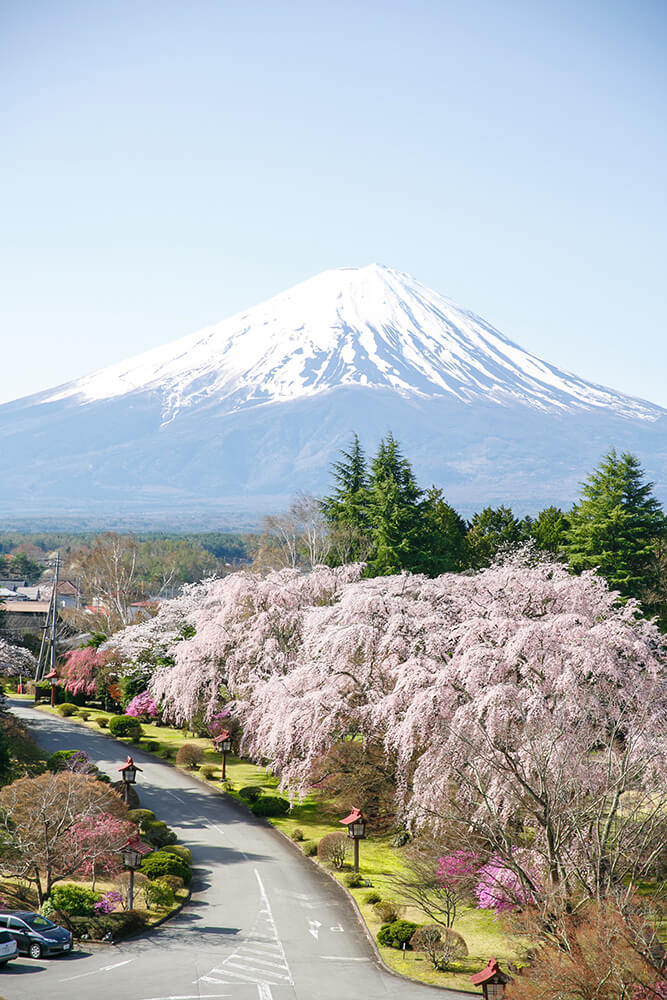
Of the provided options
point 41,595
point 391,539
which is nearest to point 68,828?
point 391,539

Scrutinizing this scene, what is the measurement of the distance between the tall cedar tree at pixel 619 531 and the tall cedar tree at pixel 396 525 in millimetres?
8718

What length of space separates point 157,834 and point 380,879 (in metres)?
7.36

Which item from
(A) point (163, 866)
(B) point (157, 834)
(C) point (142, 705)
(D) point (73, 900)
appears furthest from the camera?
(C) point (142, 705)

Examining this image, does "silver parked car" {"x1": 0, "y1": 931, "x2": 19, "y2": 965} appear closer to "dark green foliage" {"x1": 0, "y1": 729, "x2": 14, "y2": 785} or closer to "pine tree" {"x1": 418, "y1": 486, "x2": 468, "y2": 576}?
"dark green foliage" {"x1": 0, "y1": 729, "x2": 14, "y2": 785}

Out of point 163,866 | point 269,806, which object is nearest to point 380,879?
point 163,866

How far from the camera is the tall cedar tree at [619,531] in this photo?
5206 centimetres

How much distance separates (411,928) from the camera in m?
23.5

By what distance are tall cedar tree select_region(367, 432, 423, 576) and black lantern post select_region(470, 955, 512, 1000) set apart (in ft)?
114

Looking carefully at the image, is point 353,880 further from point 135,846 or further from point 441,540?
point 441,540

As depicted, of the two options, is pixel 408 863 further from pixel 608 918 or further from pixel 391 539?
pixel 391 539

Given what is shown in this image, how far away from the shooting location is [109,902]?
25250 millimetres

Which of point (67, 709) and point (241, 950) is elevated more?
point (67, 709)

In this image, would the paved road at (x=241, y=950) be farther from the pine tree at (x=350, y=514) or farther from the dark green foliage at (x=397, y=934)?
the pine tree at (x=350, y=514)

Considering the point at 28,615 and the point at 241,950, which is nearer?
the point at 241,950
